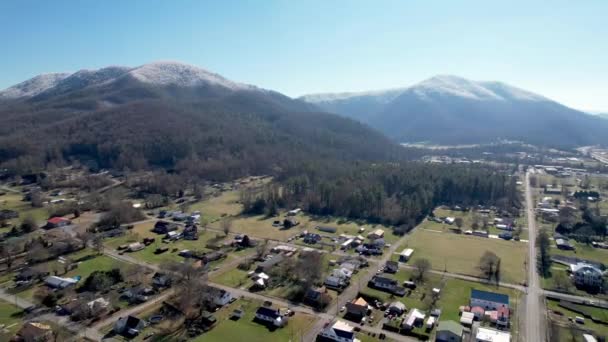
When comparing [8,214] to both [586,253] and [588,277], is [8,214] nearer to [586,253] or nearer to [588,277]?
[588,277]

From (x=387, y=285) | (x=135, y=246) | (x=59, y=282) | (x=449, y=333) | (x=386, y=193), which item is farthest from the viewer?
(x=386, y=193)

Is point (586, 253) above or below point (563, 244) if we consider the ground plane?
below

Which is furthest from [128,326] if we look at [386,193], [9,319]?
[386,193]

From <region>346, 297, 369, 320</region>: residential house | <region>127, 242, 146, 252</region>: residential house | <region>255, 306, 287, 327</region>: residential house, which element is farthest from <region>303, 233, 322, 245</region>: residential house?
<region>127, 242, 146, 252</region>: residential house

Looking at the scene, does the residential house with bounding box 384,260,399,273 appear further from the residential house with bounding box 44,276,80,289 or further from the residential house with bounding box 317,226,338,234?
the residential house with bounding box 44,276,80,289

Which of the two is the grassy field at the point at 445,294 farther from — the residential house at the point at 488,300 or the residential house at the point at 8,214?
the residential house at the point at 8,214

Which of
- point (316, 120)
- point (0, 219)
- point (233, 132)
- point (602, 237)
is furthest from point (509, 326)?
point (316, 120)

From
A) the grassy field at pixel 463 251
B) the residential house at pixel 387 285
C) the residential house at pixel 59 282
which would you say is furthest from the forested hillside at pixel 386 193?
the residential house at pixel 59 282

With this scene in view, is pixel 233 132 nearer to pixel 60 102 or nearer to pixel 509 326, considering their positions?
pixel 60 102
